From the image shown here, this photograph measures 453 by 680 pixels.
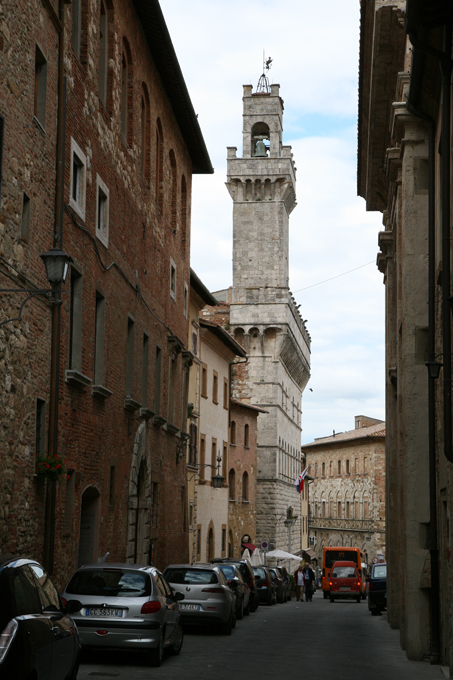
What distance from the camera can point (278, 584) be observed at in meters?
36.8

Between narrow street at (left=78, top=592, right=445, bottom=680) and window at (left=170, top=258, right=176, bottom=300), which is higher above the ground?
window at (left=170, top=258, right=176, bottom=300)

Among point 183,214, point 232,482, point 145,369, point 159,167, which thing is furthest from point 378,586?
point 232,482

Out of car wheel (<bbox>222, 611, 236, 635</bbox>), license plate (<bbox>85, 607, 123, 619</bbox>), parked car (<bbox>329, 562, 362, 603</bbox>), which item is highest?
license plate (<bbox>85, 607, 123, 619</bbox>)

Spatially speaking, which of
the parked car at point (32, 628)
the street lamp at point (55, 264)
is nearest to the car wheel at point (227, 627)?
the street lamp at point (55, 264)

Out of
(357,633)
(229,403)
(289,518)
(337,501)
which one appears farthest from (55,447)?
(337,501)

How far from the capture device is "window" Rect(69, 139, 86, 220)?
56.0 ft

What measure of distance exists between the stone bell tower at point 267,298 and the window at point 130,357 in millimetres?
37715

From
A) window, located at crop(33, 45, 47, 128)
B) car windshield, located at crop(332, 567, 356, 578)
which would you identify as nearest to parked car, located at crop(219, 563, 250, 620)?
window, located at crop(33, 45, 47, 128)

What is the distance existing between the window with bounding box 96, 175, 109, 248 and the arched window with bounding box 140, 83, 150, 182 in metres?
4.63

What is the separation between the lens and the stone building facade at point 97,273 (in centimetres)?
1364

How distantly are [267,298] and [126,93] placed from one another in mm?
39978

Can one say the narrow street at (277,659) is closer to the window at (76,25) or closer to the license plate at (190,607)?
the license plate at (190,607)

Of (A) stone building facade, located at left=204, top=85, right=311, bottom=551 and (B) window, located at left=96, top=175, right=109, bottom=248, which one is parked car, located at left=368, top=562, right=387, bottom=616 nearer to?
(B) window, located at left=96, top=175, right=109, bottom=248

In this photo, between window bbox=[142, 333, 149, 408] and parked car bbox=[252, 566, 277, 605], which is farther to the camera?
parked car bbox=[252, 566, 277, 605]
